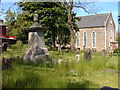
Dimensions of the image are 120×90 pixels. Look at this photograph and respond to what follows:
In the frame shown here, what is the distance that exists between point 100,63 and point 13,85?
214 inches

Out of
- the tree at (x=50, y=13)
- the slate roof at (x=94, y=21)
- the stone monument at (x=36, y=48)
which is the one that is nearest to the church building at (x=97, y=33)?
the slate roof at (x=94, y=21)

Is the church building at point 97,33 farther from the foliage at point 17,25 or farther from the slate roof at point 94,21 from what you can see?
the foliage at point 17,25

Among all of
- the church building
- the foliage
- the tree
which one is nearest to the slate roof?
the church building

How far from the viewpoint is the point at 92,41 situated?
125ft

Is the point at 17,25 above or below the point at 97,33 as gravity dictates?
above

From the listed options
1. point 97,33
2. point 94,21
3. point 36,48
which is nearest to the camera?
point 36,48

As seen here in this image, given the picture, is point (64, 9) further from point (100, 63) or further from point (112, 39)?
point (112, 39)

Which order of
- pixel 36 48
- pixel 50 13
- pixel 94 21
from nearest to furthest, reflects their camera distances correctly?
pixel 36 48 < pixel 50 13 < pixel 94 21

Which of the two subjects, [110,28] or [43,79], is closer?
[43,79]

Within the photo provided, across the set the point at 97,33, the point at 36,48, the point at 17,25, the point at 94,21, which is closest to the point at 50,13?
the point at 17,25

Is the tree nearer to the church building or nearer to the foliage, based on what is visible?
the foliage

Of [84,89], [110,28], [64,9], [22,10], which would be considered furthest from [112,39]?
[84,89]

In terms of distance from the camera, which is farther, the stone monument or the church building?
the church building

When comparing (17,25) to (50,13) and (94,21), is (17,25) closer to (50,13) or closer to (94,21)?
(50,13)
